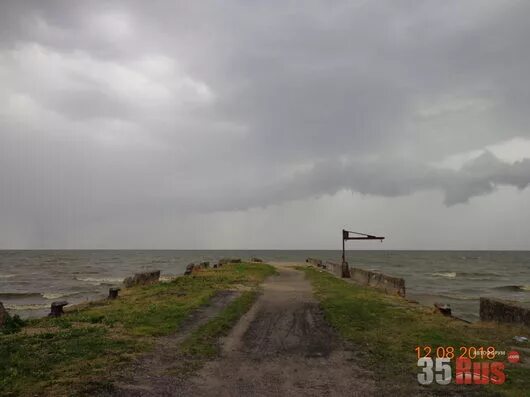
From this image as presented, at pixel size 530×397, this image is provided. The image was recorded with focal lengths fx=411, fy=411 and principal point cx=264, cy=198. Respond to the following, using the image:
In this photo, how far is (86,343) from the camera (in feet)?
30.8

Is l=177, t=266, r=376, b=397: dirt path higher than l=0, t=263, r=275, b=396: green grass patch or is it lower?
lower

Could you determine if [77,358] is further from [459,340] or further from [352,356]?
[459,340]

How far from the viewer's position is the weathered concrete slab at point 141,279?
22891 millimetres

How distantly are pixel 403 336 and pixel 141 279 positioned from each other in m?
17.4

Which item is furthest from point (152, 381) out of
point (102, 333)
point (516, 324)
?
point (516, 324)

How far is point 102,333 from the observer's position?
34.3 feet

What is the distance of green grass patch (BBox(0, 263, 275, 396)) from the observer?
6.95m

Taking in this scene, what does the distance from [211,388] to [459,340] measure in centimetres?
655

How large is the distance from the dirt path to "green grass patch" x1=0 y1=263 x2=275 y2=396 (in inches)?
49.8

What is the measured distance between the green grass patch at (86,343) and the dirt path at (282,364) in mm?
1265
